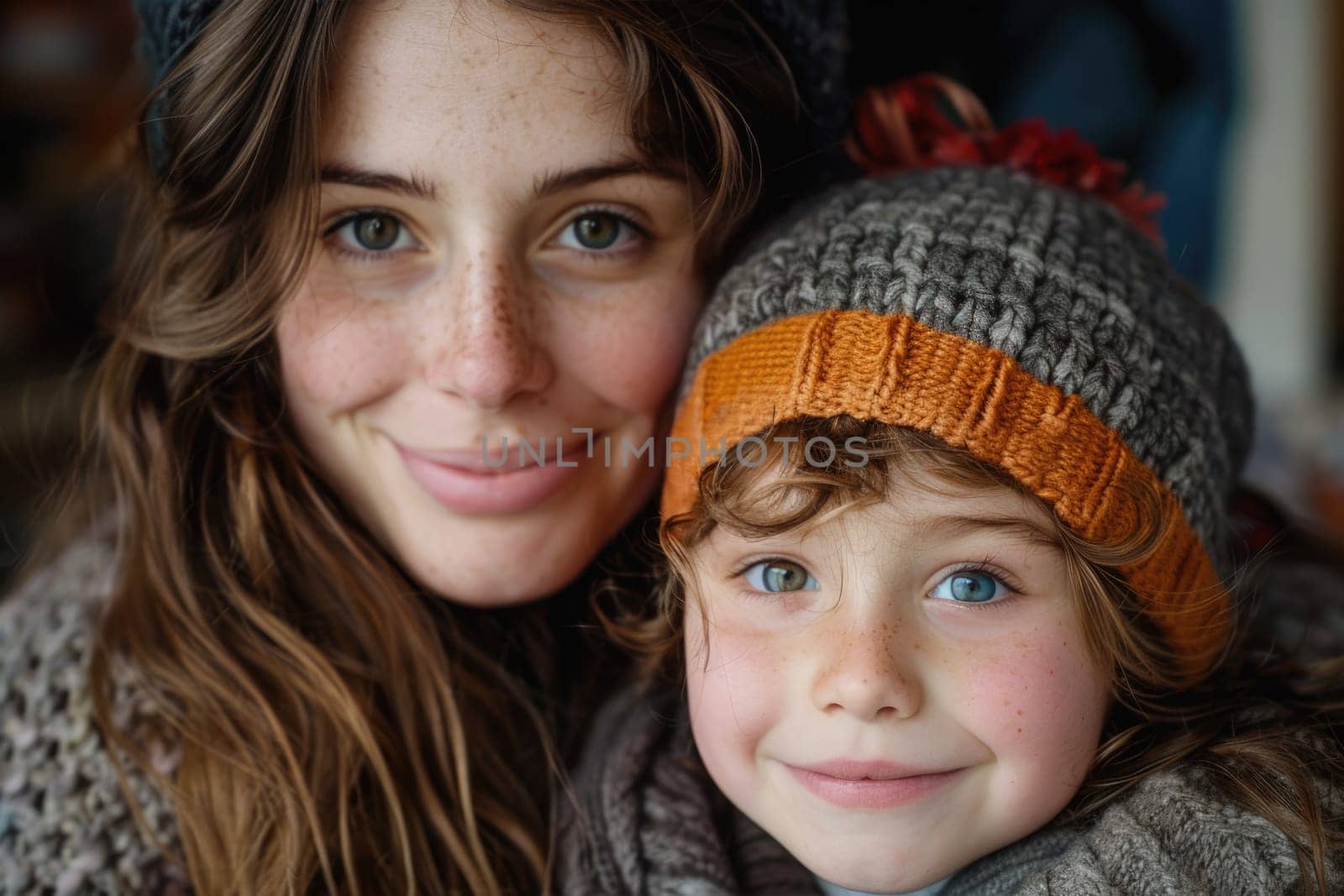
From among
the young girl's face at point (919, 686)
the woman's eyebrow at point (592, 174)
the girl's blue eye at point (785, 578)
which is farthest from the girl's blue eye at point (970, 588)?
the woman's eyebrow at point (592, 174)

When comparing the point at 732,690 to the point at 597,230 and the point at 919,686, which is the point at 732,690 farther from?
the point at 597,230

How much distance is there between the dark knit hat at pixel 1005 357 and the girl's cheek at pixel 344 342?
28 cm

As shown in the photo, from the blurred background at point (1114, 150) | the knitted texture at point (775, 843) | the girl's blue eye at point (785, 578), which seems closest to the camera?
the knitted texture at point (775, 843)

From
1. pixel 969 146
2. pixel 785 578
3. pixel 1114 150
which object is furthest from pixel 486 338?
pixel 1114 150

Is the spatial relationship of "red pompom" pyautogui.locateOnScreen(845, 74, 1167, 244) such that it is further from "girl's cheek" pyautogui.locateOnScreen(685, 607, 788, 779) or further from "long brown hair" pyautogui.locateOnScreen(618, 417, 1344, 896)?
"girl's cheek" pyautogui.locateOnScreen(685, 607, 788, 779)

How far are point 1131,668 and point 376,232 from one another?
0.76 meters

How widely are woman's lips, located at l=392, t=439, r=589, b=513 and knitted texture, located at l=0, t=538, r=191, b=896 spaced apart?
1.14ft

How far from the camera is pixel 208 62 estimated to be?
100 cm

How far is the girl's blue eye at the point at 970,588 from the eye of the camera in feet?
3.05

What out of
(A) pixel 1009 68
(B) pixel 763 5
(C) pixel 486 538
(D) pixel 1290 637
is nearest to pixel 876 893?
(C) pixel 486 538

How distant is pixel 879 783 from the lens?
92 cm

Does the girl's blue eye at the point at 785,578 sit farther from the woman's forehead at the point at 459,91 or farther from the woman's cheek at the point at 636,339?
the woman's forehead at the point at 459,91

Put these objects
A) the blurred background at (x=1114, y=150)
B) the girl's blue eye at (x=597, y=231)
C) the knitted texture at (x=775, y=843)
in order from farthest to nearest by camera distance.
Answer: the blurred background at (x=1114, y=150) → the girl's blue eye at (x=597, y=231) → the knitted texture at (x=775, y=843)

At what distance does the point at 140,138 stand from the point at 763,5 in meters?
0.64
